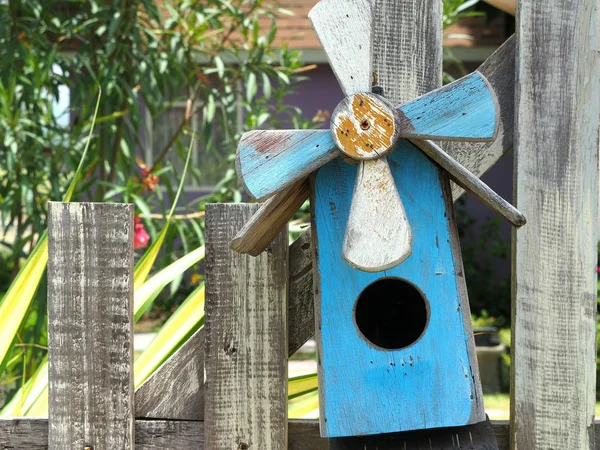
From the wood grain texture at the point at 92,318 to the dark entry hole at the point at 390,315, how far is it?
0.50 m

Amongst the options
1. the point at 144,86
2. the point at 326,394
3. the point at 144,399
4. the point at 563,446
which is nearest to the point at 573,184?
the point at 563,446

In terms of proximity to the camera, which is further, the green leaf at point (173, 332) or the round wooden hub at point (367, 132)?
the green leaf at point (173, 332)

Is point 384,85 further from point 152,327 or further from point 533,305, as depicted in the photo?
point 152,327

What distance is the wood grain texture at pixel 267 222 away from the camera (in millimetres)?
1599

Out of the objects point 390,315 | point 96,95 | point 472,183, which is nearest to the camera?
point 472,183

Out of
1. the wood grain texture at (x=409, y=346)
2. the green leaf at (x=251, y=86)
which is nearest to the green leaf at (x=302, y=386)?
the wood grain texture at (x=409, y=346)

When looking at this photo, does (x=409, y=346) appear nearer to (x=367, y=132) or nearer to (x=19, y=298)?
(x=367, y=132)

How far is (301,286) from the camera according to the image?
1.78m

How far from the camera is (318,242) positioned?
62.9 inches

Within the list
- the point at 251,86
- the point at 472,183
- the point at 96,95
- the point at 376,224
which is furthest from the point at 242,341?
the point at 251,86

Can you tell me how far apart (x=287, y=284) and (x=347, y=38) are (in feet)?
1.65

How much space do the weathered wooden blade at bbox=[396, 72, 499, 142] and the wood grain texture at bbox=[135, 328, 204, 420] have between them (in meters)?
0.67

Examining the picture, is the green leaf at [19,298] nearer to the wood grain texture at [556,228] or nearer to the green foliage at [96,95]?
the wood grain texture at [556,228]

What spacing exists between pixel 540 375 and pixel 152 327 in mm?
7500
